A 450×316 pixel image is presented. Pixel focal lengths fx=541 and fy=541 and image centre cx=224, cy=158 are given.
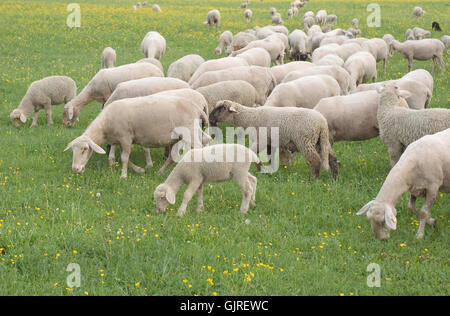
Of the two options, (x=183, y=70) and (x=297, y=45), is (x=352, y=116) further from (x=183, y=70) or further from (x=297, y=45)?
(x=297, y=45)

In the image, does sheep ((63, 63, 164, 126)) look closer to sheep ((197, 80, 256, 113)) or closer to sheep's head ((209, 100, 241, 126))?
sheep ((197, 80, 256, 113))

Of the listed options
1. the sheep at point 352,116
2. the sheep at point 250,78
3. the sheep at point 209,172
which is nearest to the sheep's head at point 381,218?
the sheep at point 209,172

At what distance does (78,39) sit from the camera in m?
27.4

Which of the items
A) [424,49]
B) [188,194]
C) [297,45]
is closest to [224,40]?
[297,45]

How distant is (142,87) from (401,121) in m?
5.48

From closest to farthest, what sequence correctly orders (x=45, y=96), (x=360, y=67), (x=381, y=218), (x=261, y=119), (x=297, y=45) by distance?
(x=381, y=218) < (x=261, y=119) < (x=45, y=96) < (x=360, y=67) < (x=297, y=45)

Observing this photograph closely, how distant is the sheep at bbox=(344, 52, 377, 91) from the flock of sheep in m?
0.05

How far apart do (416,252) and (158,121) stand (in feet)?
16.6

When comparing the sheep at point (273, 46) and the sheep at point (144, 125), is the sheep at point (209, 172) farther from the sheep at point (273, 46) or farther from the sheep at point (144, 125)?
the sheep at point (273, 46)

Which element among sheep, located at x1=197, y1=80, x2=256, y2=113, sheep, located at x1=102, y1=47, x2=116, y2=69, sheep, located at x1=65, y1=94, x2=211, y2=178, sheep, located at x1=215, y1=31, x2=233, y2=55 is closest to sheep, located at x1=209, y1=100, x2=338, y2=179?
sheep, located at x1=65, y1=94, x2=211, y2=178

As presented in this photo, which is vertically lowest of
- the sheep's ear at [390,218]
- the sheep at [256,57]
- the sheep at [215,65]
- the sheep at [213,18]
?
the sheep at [213,18]

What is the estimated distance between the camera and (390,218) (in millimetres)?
6734

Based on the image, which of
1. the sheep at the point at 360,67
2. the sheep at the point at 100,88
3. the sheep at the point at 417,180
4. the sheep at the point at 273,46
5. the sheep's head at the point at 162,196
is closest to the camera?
the sheep at the point at 417,180

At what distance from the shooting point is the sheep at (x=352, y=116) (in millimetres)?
10375
